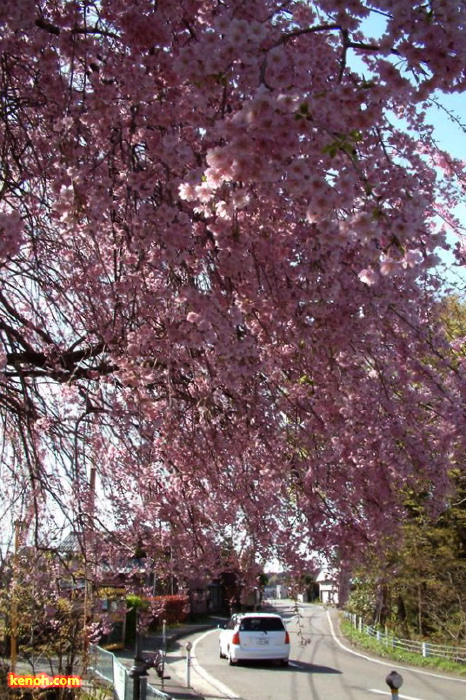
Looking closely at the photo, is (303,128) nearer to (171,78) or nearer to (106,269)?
(171,78)

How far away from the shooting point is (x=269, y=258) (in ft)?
11.4

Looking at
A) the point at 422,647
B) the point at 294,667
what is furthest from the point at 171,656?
the point at 422,647

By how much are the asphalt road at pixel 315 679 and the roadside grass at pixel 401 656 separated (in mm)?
531

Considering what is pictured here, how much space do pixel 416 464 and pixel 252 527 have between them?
137 centimetres

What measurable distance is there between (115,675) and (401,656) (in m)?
10.8

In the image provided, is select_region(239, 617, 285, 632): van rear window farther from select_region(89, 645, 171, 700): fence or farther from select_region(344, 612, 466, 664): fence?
select_region(89, 645, 171, 700): fence

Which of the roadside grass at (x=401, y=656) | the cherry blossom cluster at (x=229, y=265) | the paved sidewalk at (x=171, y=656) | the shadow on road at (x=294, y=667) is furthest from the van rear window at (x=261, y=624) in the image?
the cherry blossom cluster at (x=229, y=265)

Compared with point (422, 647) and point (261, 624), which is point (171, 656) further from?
point (422, 647)

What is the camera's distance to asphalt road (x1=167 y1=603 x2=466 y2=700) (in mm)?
11164

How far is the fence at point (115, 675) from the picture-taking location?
6.95 meters

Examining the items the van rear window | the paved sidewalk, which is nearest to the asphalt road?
the paved sidewalk

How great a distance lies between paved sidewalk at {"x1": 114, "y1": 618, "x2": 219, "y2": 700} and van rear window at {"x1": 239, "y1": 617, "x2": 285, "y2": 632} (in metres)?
1.81

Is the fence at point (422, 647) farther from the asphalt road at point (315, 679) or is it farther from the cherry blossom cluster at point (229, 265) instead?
the cherry blossom cluster at point (229, 265)

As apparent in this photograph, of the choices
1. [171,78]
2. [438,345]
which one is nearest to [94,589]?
[438,345]
